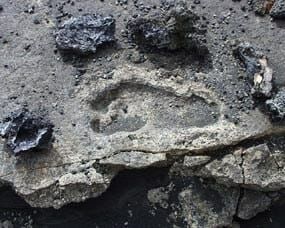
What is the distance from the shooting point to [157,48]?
3.30m

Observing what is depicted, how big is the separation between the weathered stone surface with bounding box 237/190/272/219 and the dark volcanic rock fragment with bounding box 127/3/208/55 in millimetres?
742

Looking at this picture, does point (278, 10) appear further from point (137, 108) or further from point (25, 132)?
point (25, 132)

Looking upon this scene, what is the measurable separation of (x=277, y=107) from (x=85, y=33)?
1.04 m

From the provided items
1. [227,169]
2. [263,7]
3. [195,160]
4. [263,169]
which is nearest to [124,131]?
[195,160]

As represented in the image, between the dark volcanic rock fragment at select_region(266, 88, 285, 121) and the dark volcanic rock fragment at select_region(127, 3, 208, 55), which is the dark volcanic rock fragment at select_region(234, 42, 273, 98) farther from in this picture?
the dark volcanic rock fragment at select_region(127, 3, 208, 55)

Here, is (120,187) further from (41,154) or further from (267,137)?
(267,137)

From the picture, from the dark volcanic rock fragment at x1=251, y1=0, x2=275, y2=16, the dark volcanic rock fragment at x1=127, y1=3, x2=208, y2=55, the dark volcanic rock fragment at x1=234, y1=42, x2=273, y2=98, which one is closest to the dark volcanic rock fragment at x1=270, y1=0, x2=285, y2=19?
the dark volcanic rock fragment at x1=251, y1=0, x2=275, y2=16

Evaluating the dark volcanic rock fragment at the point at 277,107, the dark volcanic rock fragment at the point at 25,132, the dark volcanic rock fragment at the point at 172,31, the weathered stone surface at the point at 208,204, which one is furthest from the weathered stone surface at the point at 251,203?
the dark volcanic rock fragment at the point at 25,132

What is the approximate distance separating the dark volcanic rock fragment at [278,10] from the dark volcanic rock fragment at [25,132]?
1317 millimetres

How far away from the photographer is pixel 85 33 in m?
3.33

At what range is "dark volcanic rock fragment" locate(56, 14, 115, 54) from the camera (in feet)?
10.8

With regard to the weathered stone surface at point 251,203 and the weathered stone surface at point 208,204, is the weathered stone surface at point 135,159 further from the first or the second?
the weathered stone surface at point 251,203

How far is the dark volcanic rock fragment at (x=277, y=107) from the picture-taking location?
3008 millimetres

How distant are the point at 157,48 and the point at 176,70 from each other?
16cm
